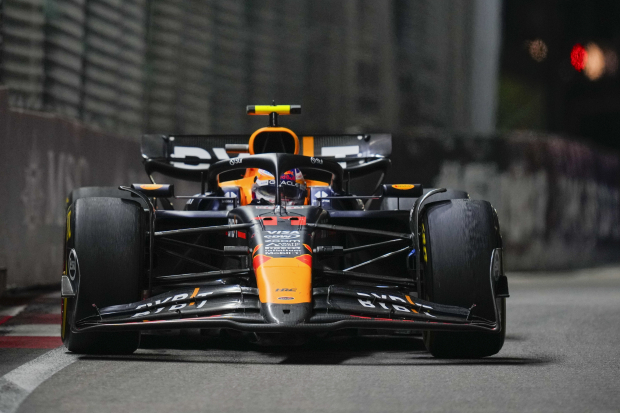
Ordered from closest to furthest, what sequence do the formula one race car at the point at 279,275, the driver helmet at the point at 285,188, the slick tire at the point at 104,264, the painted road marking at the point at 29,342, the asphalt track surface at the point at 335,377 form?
the asphalt track surface at the point at 335,377, the formula one race car at the point at 279,275, the slick tire at the point at 104,264, the painted road marking at the point at 29,342, the driver helmet at the point at 285,188

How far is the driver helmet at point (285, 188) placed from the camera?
7.80 meters

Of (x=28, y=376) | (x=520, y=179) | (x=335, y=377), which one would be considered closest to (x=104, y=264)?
(x=28, y=376)

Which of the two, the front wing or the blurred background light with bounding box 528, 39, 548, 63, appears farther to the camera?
the blurred background light with bounding box 528, 39, 548, 63

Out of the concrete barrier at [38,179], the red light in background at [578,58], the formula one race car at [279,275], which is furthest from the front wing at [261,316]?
the red light in background at [578,58]

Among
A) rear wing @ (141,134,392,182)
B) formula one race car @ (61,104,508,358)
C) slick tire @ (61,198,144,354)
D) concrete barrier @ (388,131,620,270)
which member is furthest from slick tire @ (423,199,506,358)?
concrete barrier @ (388,131,620,270)

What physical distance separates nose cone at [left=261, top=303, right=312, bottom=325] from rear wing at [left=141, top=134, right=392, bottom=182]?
12.6 ft

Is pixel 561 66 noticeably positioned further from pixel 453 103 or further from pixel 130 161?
pixel 130 161

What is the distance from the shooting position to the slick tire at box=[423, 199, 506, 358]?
A: 21.2ft

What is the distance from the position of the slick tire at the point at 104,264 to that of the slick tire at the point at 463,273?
1747 millimetres

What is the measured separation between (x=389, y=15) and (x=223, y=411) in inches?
671

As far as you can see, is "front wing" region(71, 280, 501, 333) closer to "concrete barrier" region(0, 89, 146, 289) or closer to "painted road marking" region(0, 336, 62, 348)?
"painted road marking" region(0, 336, 62, 348)

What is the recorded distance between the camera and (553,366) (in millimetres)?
6156

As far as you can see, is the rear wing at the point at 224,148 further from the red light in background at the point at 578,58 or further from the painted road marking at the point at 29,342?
the red light in background at the point at 578,58

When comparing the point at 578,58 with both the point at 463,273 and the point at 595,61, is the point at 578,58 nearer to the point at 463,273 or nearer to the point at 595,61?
the point at 595,61
